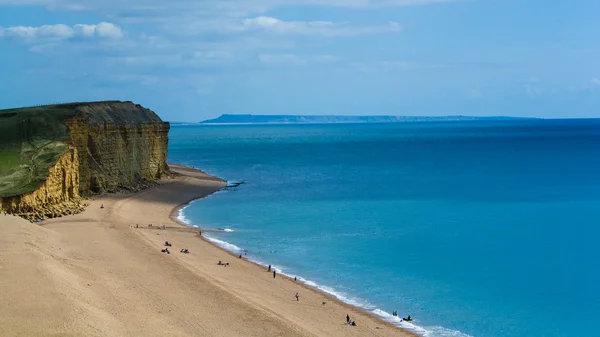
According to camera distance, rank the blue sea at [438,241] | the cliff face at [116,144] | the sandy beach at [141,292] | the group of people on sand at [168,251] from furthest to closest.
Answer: the cliff face at [116,144] < the group of people on sand at [168,251] < the blue sea at [438,241] < the sandy beach at [141,292]

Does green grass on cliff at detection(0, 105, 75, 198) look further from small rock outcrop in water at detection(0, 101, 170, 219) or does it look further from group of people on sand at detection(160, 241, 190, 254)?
group of people on sand at detection(160, 241, 190, 254)

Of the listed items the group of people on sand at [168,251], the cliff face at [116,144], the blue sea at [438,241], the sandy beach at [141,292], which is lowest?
the sandy beach at [141,292]

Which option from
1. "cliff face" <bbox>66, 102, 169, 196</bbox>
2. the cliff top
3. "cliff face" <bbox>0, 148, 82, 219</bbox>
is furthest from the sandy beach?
"cliff face" <bbox>66, 102, 169, 196</bbox>

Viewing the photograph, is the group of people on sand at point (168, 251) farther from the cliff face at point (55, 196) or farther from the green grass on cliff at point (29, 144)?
the green grass on cliff at point (29, 144)

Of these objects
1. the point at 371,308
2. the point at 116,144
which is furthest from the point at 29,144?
the point at 371,308

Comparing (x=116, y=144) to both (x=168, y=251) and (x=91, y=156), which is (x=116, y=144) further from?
(x=168, y=251)

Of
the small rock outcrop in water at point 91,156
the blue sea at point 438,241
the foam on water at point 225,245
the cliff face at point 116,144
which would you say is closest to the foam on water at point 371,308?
the blue sea at point 438,241

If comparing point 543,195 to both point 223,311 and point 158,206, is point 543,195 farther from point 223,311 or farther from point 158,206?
point 223,311
